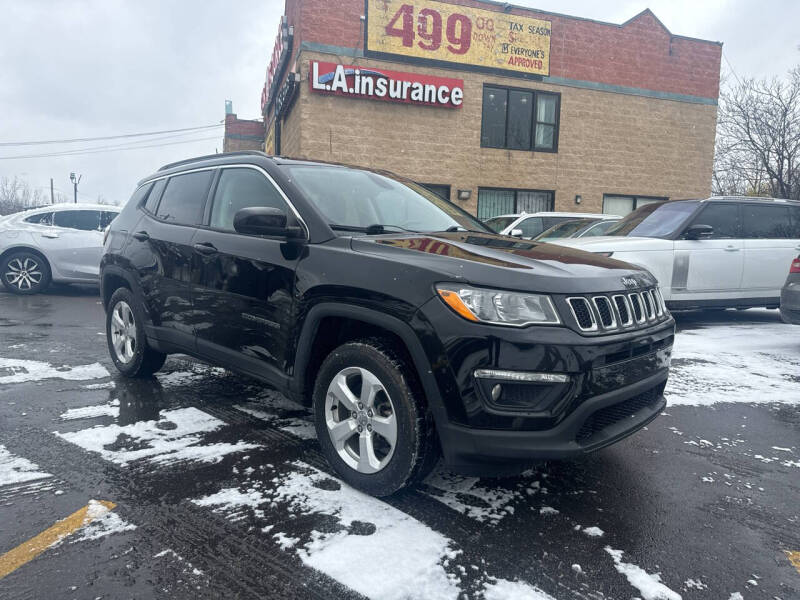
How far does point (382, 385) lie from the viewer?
263cm

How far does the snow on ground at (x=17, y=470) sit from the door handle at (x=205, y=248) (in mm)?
1540

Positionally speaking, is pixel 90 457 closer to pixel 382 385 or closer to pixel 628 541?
pixel 382 385

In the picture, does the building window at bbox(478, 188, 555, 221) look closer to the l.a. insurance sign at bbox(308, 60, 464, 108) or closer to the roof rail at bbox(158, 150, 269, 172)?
the l.a. insurance sign at bbox(308, 60, 464, 108)

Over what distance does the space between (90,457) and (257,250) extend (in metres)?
1.47

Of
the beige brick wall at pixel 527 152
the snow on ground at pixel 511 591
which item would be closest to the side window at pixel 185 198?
the snow on ground at pixel 511 591

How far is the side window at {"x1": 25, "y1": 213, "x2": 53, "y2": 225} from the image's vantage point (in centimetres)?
1051

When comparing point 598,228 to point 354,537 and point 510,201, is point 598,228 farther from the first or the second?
point 354,537

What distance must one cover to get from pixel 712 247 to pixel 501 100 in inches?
382

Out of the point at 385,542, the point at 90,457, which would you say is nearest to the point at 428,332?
the point at 385,542

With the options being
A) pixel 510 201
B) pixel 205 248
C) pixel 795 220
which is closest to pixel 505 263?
pixel 205 248

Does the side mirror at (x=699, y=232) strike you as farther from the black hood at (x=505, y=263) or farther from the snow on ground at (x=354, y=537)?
the snow on ground at (x=354, y=537)

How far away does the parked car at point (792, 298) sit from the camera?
6105mm

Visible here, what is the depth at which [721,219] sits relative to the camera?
312 inches

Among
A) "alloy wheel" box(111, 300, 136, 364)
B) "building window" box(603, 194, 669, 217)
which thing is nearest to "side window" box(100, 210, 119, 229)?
"alloy wheel" box(111, 300, 136, 364)
